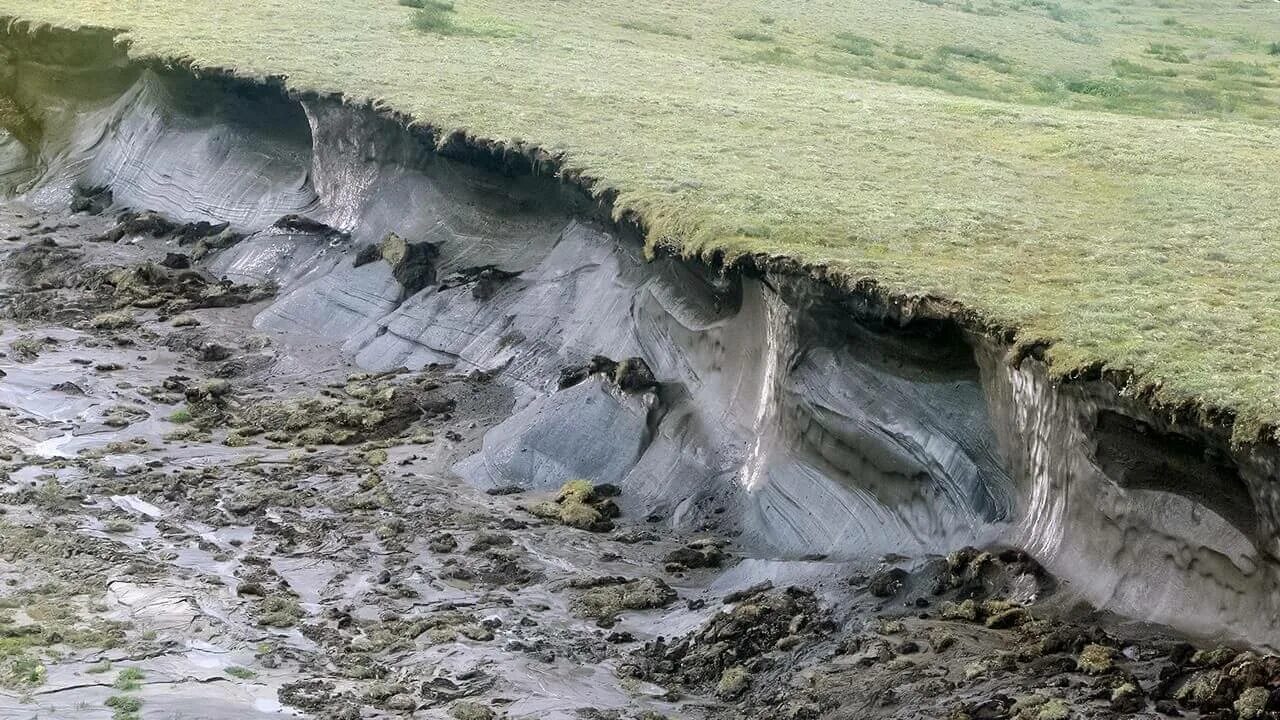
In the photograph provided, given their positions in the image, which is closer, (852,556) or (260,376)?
(852,556)

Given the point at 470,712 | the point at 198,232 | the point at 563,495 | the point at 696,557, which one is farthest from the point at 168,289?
the point at 470,712

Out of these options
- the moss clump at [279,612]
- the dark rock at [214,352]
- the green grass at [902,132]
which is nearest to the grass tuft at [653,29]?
the green grass at [902,132]

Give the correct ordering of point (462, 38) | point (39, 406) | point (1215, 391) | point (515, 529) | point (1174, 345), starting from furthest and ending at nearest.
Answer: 1. point (462, 38)
2. point (39, 406)
3. point (515, 529)
4. point (1174, 345)
5. point (1215, 391)

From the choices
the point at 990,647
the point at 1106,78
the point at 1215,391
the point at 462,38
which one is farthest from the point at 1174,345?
the point at 1106,78

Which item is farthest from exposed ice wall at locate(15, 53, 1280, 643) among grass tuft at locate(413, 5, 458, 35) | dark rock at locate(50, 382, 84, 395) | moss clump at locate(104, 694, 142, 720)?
grass tuft at locate(413, 5, 458, 35)

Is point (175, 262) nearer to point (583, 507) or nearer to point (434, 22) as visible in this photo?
point (434, 22)

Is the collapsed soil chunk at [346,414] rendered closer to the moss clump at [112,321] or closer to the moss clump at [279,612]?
the moss clump at [112,321]

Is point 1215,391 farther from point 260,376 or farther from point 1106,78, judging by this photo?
point 1106,78
